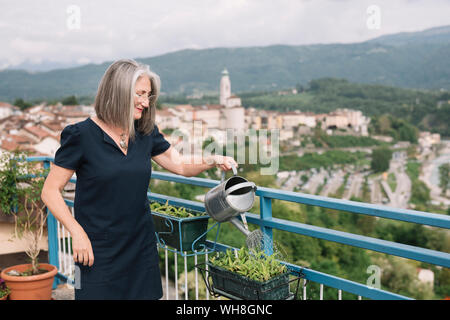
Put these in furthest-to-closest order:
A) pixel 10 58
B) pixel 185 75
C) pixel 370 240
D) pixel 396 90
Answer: pixel 185 75, pixel 10 58, pixel 396 90, pixel 370 240

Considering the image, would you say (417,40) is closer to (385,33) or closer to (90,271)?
(385,33)

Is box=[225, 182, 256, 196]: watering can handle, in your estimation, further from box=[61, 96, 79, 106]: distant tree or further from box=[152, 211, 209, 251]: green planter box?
box=[61, 96, 79, 106]: distant tree

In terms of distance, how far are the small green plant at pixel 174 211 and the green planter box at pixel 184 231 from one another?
5 cm

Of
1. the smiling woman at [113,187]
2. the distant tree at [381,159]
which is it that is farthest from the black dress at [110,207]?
the distant tree at [381,159]

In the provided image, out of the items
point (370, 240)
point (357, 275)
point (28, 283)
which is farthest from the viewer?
point (357, 275)

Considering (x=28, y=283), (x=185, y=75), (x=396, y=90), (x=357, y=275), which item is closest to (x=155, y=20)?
(x=185, y=75)

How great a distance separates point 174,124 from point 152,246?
63.6m

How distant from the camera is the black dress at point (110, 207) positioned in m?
1.32

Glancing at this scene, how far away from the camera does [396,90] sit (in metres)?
72.7

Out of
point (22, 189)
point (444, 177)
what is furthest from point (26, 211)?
point (444, 177)

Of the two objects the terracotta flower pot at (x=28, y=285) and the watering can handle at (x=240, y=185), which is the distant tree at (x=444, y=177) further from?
the watering can handle at (x=240, y=185)

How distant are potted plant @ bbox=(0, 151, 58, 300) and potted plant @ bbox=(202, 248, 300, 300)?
1503 millimetres

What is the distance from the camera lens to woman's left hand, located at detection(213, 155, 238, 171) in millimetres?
1534

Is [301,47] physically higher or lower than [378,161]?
higher
